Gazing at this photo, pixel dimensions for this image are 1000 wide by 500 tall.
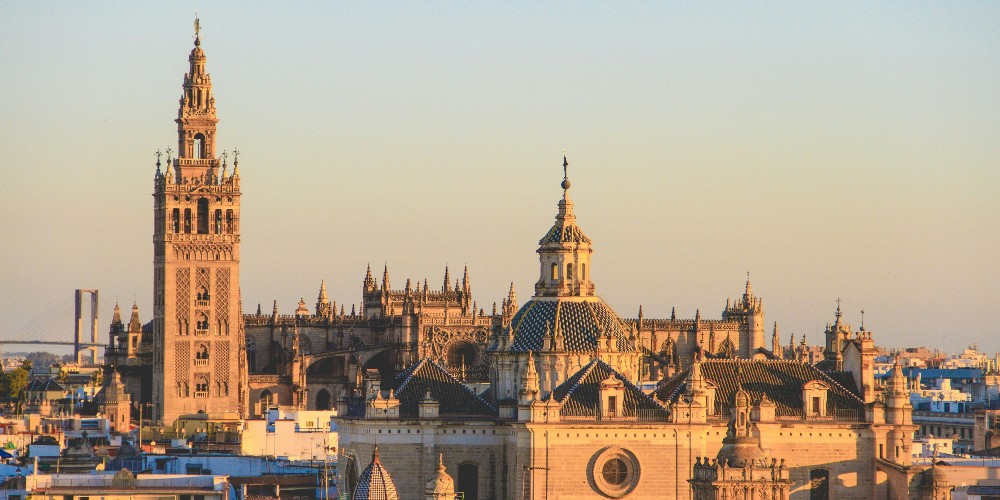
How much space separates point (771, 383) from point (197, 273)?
3039 inches

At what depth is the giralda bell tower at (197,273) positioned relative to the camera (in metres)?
178

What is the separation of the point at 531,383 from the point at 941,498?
15.9m

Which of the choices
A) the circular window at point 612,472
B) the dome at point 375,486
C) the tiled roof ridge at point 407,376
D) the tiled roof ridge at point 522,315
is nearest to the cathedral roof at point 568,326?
the tiled roof ridge at point 522,315

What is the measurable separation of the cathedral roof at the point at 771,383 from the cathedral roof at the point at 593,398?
1338 mm

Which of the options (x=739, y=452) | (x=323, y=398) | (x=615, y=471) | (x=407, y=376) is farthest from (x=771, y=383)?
(x=323, y=398)

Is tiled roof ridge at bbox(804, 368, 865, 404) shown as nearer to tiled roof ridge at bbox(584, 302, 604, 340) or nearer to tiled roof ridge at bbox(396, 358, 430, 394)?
tiled roof ridge at bbox(584, 302, 604, 340)

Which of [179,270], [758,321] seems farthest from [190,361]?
[758,321]

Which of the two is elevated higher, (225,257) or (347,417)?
(225,257)

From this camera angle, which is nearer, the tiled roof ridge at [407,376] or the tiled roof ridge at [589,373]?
the tiled roof ridge at [589,373]

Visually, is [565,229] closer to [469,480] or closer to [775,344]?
[469,480]

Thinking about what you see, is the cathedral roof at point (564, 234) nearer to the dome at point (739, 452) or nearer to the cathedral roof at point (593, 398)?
the cathedral roof at point (593, 398)

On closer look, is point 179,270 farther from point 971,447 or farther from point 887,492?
point 887,492

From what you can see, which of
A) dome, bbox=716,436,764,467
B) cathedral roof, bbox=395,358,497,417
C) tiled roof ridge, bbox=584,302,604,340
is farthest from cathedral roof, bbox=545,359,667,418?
dome, bbox=716,436,764,467

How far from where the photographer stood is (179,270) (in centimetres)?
17850
